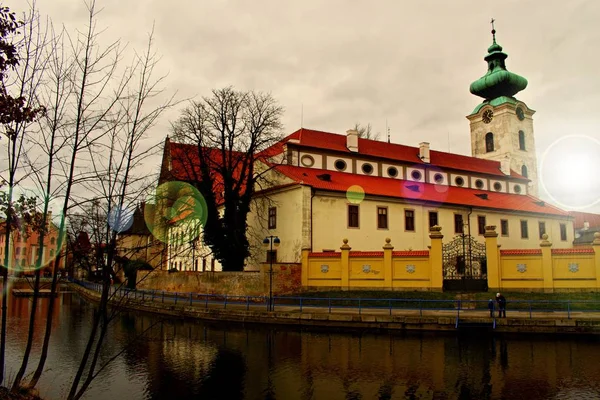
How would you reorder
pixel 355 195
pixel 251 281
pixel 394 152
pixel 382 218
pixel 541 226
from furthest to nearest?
pixel 394 152
pixel 541 226
pixel 382 218
pixel 355 195
pixel 251 281

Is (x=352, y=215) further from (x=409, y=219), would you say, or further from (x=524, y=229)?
(x=524, y=229)

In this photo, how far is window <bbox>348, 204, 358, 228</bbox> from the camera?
1406 inches

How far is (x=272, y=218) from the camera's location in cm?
3669

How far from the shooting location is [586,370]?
1326cm

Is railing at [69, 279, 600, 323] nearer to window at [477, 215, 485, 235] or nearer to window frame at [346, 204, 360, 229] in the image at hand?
window frame at [346, 204, 360, 229]

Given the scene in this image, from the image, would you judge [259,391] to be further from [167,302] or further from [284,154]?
[284,154]

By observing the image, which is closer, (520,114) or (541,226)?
(541,226)

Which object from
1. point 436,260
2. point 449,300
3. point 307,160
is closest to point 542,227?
point 307,160

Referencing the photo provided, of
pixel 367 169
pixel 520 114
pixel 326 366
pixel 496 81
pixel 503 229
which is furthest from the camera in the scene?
pixel 520 114

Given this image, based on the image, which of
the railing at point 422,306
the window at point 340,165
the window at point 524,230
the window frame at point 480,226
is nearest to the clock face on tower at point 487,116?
the window at point 524,230

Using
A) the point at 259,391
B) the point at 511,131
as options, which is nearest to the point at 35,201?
the point at 259,391

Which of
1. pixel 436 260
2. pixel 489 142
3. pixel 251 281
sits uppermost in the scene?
pixel 489 142

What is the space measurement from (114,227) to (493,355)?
1335 centimetres

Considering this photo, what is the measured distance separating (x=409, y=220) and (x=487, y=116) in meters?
27.9
